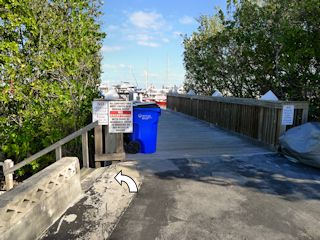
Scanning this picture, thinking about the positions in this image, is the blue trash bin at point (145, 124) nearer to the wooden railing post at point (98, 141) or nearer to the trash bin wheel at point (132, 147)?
the trash bin wheel at point (132, 147)

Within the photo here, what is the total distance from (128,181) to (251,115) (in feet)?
14.8

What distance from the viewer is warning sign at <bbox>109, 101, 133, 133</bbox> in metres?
5.20

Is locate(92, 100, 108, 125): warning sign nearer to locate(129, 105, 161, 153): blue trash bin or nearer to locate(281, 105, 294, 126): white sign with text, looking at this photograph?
locate(129, 105, 161, 153): blue trash bin

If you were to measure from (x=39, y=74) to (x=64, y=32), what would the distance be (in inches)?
44.0

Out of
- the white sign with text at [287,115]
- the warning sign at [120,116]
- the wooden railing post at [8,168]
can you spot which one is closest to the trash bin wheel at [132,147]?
the warning sign at [120,116]

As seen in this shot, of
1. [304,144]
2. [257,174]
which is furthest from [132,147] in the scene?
[304,144]

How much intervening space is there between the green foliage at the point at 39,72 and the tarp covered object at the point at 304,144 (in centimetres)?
444

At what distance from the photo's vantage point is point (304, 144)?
5.39 meters

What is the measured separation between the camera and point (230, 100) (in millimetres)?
8930

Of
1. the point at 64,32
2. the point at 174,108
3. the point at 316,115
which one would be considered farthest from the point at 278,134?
the point at 174,108

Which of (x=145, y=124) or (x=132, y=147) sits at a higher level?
(x=145, y=124)

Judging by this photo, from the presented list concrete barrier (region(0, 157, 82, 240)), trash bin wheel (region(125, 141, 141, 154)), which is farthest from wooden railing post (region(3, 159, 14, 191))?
trash bin wheel (region(125, 141, 141, 154))

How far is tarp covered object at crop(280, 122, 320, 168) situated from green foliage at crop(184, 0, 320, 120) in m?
2.29

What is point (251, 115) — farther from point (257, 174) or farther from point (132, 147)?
point (132, 147)
